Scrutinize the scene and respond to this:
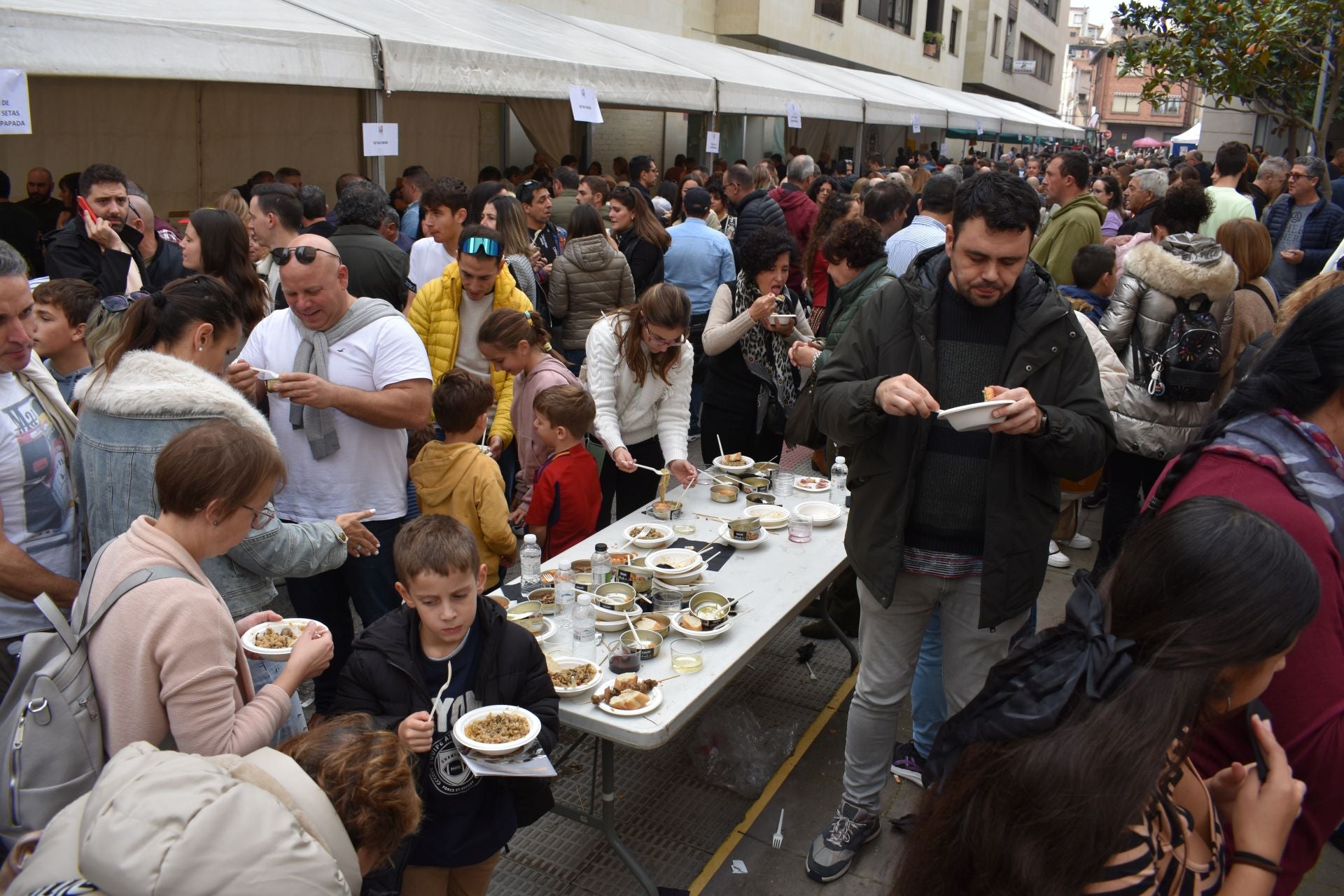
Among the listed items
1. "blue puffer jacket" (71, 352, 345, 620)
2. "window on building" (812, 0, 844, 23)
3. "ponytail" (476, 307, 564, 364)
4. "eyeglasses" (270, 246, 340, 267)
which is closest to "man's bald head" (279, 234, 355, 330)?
"eyeglasses" (270, 246, 340, 267)

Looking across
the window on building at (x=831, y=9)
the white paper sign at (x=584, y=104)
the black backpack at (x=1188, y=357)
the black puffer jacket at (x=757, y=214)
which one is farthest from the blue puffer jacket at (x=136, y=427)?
the window on building at (x=831, y=9)

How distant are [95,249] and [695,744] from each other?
404cm

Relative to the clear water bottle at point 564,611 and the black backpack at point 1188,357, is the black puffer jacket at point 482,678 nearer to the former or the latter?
the clear water bottle at point 564,611

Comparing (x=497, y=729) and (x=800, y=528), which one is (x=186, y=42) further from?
(x=497, y=729)

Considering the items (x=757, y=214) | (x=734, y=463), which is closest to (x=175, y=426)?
(x=734, y=463)

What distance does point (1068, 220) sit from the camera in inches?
264

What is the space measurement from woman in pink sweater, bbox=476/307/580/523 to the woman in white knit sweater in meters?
0.21

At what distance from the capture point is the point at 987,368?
2.85 meters

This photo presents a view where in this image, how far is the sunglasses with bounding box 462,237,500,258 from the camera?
15.9 feet

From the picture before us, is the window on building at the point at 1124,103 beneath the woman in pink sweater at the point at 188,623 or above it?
above

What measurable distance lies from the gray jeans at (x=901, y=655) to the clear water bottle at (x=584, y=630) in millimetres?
913

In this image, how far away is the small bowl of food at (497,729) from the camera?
95.9 inches

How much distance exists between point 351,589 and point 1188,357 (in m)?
4.08

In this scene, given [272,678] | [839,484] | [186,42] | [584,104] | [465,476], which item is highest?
[584,104]
